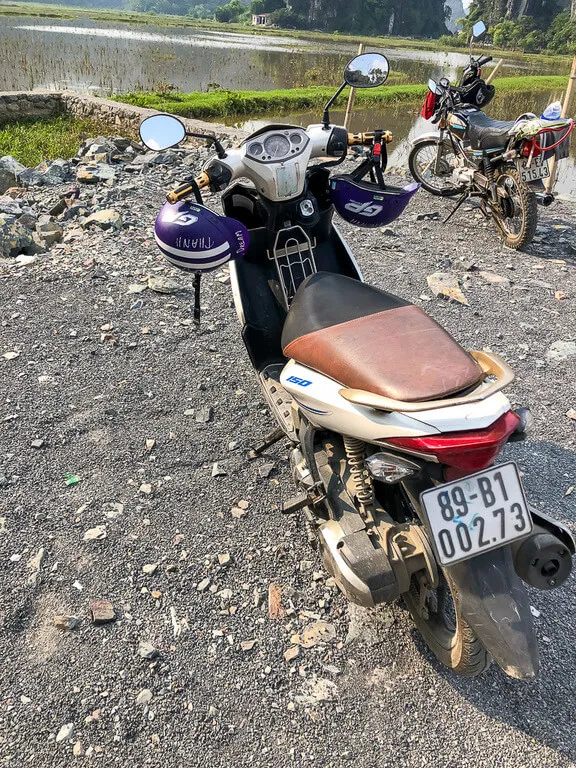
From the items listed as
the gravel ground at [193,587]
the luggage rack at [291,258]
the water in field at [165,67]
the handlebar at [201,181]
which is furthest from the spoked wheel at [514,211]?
the water in field at [165,67]

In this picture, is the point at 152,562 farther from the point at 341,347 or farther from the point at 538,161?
the point at 538,161

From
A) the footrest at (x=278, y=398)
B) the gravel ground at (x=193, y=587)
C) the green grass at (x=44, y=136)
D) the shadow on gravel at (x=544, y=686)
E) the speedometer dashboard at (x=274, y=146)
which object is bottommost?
the green grass at (x=44, y=136)

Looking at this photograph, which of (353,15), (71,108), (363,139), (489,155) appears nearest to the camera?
(363,139)

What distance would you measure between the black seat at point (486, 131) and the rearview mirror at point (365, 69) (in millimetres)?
2957

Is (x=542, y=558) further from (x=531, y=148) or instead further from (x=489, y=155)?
(x=489, y=155)

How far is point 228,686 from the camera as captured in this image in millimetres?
1821

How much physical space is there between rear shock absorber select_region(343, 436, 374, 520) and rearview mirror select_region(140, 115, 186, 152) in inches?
57.8

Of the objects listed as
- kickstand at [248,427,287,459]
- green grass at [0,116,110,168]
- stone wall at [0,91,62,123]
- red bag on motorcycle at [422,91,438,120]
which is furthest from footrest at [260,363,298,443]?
stone wall at [0,91,62,123]

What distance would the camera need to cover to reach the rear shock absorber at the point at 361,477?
179cm

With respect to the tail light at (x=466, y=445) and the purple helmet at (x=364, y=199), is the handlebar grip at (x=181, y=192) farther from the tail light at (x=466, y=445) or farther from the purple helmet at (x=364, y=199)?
the tail light at (x=466, y=445)

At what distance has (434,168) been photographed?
259 inches

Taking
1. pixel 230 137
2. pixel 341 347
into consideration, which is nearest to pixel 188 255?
pixel 341 347

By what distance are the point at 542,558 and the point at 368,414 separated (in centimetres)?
61

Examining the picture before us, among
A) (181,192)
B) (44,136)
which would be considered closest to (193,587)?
(181,192)
